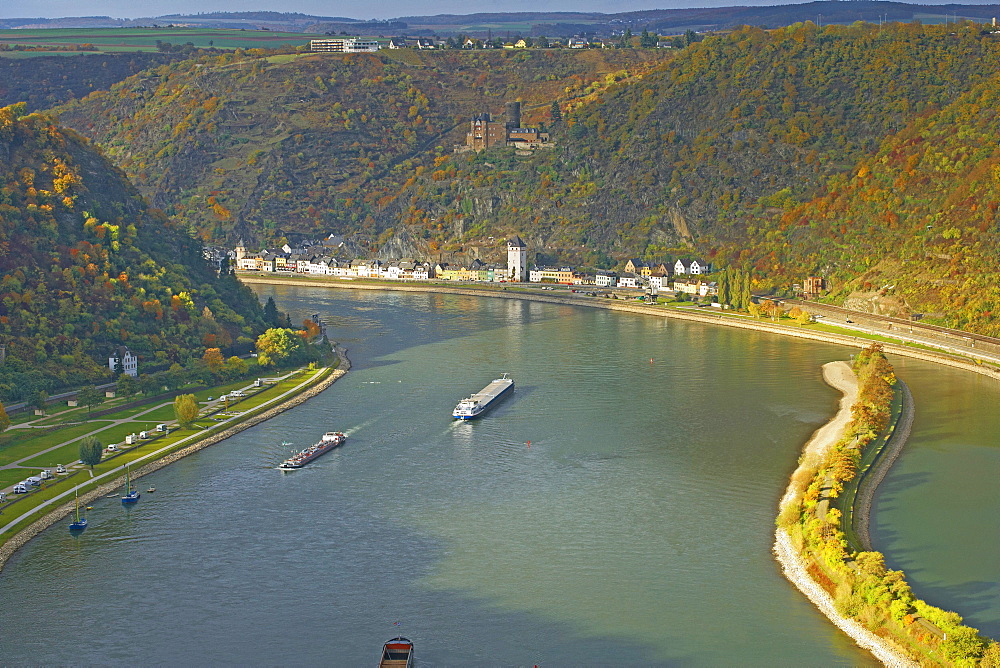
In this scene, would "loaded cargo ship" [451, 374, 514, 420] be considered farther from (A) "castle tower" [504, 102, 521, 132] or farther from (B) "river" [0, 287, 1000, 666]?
(A) "castle tower" [504, 102, 521, 132]

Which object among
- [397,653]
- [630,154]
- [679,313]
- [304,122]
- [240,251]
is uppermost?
[304,122]

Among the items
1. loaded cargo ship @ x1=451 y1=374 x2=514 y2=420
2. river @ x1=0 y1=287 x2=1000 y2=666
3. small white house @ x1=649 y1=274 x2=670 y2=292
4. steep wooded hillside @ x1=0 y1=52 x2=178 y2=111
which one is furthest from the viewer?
steep wooded hillside @ x1=0 y1=52 x2=178 y2=111

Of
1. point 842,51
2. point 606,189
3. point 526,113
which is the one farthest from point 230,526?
point 526,113

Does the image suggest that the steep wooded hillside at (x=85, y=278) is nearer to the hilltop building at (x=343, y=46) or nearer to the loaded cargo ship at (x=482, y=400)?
the loaded cargo ship at (x=482, y=400)

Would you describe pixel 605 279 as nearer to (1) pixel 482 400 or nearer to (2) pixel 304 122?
(1) pixel 482 400

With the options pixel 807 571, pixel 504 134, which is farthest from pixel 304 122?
pixel 807 571

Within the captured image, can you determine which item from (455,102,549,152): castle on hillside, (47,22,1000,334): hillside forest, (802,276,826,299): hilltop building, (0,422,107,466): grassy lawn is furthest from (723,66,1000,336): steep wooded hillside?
(0,422,107,466): grassy lawn

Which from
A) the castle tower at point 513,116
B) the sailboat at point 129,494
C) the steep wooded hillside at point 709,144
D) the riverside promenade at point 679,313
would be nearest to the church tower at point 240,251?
the riverside promenade at point 679,313
